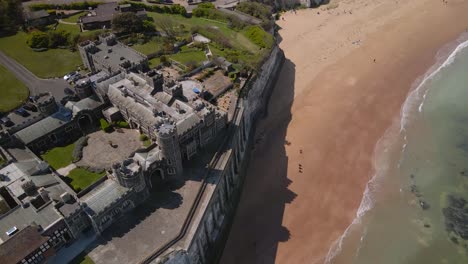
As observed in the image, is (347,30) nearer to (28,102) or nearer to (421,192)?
(421,192)

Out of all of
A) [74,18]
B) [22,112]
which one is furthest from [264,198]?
[74,18]

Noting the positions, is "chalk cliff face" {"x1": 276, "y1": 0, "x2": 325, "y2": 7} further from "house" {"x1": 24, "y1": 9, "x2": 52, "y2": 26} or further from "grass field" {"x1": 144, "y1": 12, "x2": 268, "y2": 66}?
"house" {"x1": 24, "y1": 9, "x2": 52, "y2": 26}

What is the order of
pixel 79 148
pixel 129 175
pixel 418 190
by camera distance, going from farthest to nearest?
pixel 418 190 < pixel 79 148 < pixel 129 175

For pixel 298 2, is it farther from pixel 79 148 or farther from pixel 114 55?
pixel 79 148

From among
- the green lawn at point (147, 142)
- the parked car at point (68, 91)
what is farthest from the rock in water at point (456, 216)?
the parked car at point (68, 91)

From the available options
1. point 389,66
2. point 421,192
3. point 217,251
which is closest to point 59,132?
point 217,251

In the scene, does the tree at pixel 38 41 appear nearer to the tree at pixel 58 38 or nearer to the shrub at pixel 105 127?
the tree at pixel 58 38

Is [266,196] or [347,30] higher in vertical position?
[347,30]
